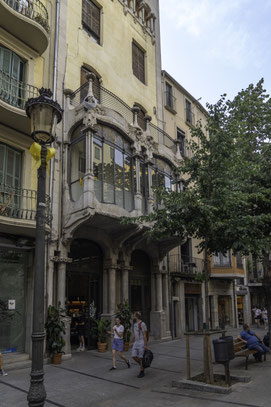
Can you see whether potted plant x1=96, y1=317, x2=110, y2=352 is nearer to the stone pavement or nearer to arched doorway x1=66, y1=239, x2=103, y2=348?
arched doorway x1=66, y1=239, x2=103, y2=348

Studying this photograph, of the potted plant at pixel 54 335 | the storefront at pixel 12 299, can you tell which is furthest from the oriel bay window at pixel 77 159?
the potted plant at pixel 54 335

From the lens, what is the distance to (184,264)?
21109mm

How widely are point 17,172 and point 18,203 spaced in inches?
49.6

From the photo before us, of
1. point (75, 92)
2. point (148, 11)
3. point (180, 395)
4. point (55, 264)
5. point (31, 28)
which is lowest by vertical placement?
point (180, 395)

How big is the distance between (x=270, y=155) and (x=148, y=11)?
46.4 feet

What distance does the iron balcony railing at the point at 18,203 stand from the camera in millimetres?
10891

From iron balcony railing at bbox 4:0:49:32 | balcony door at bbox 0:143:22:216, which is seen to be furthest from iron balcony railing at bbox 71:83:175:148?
balcony door at bbox 0:143:22:216

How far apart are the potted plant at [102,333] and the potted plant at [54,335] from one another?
2277 mm

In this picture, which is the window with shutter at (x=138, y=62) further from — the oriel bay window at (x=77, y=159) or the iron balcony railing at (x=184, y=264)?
the iron balcony railing at (x=184, y=264)

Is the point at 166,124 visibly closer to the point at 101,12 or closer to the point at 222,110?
the point at 101,12

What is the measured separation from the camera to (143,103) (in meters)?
20.0

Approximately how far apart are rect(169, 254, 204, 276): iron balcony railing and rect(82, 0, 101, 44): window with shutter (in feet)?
40.2

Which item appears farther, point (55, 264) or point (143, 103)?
point (143, 103)

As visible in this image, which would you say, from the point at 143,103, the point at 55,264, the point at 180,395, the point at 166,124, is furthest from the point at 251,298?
the point at 180,395
